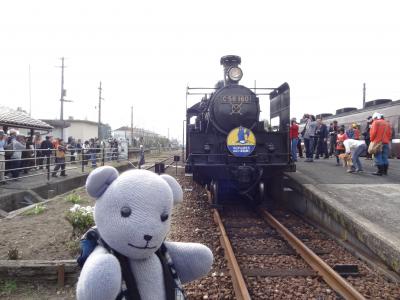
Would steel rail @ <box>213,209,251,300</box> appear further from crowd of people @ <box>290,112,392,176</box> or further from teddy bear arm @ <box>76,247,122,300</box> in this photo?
crowd of people @ <box>290,112,392,176</box>

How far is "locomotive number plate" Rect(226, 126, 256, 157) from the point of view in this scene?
26.9ft

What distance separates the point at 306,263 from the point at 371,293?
41.9 inches

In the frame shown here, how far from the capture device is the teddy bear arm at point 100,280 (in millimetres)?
1745

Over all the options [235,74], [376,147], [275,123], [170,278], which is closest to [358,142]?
[376,147]

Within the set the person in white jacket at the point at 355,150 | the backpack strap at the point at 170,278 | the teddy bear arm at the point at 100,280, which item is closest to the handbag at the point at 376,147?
the person in white jacket at the point at 355,150

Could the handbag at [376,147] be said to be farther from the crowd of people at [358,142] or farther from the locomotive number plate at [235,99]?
the locomotive number plate at [235,99]

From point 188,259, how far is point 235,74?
23.9ft

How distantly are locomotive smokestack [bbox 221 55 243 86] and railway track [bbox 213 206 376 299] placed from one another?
3662mm

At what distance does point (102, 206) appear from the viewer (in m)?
2.02

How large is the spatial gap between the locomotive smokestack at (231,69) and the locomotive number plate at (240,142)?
5.08 feet

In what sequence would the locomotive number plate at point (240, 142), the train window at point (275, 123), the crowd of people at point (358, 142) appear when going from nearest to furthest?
the locomotive number plate at point (240, 142)
the crowd of people at point (358, 142)
the train window at point (275, 123)

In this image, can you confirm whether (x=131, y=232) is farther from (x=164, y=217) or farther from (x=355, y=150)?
(x=355, y=150)

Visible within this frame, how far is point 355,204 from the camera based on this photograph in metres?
6.63

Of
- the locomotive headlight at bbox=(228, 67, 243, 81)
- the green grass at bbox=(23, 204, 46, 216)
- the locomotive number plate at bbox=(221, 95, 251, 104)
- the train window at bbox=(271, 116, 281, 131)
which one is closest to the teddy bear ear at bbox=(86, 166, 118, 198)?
the green grass at bbox=(23, 204, 46, 216)
